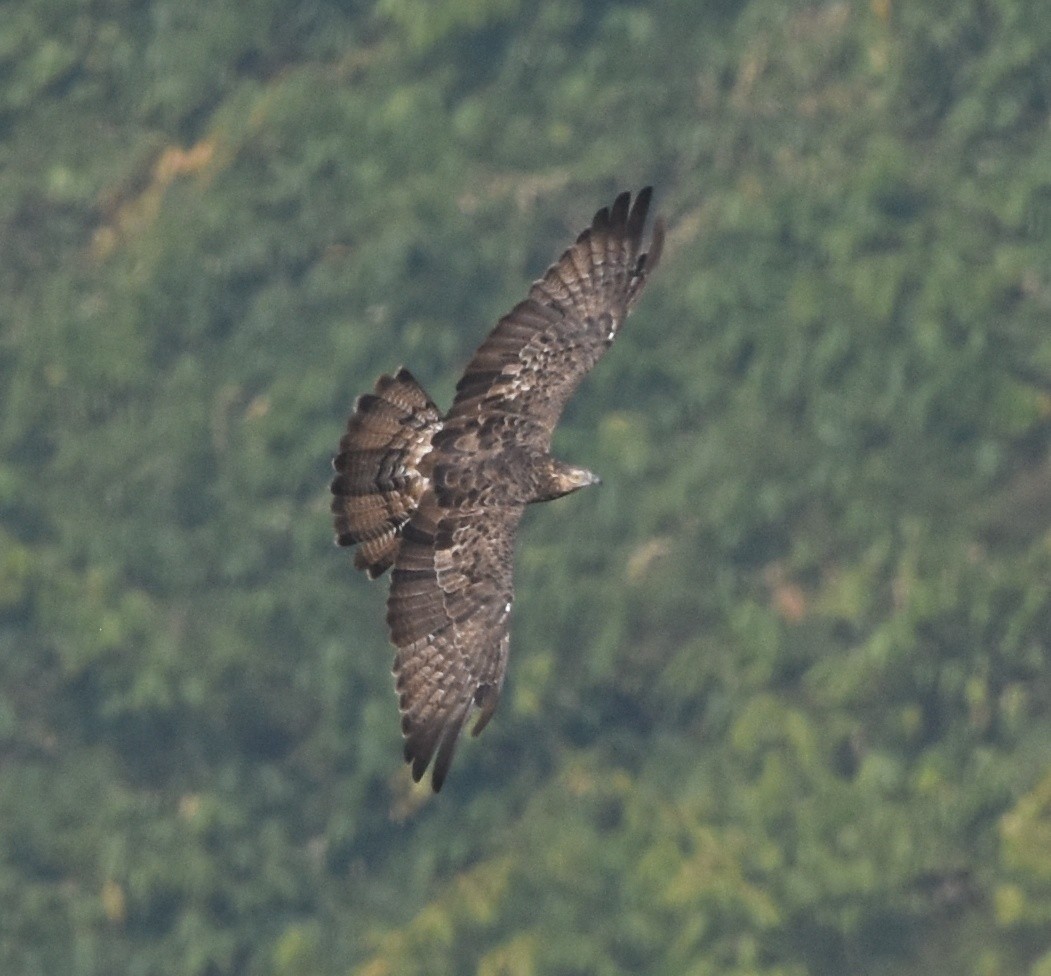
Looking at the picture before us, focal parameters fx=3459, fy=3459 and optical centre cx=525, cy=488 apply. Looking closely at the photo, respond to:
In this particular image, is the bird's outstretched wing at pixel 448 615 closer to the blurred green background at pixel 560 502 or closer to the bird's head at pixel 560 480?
the bird's head at pixel 560 480

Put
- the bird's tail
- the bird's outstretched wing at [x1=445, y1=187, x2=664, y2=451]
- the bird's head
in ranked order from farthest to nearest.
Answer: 1. the bird's outstretched wing at [x1=445, y1=187, x2=664, y2=451]
2. the bird's tail
3. the bird's head

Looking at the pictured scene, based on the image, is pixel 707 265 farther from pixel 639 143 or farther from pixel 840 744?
pixel 840 744

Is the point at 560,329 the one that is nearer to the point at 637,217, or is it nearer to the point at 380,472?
the point at 637,217

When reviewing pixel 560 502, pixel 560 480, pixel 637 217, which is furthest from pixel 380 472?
pixel 560 502

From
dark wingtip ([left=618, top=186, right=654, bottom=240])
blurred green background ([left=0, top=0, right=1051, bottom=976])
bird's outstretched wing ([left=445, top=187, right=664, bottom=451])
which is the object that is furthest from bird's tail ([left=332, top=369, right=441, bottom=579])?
blurred green background ([left=0, top=0, right=1051, bottom=976])

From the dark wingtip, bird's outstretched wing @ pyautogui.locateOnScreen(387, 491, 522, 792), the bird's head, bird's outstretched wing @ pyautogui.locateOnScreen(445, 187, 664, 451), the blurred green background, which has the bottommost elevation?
bird's outstretched wing @ pyautogui.locateOnScreen(387, 491, 522, 792)

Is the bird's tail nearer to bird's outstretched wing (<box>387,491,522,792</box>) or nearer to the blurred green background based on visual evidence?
bird's outstretched wing (<box>387,491,522,792</box>)

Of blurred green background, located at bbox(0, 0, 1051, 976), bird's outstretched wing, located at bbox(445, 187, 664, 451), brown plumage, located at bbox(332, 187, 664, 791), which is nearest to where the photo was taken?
brown plumage, located at bbox(332, 187, 664, 791)

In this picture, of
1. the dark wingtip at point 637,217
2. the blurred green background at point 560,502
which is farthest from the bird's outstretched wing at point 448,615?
the blurred green background at point 560,502
